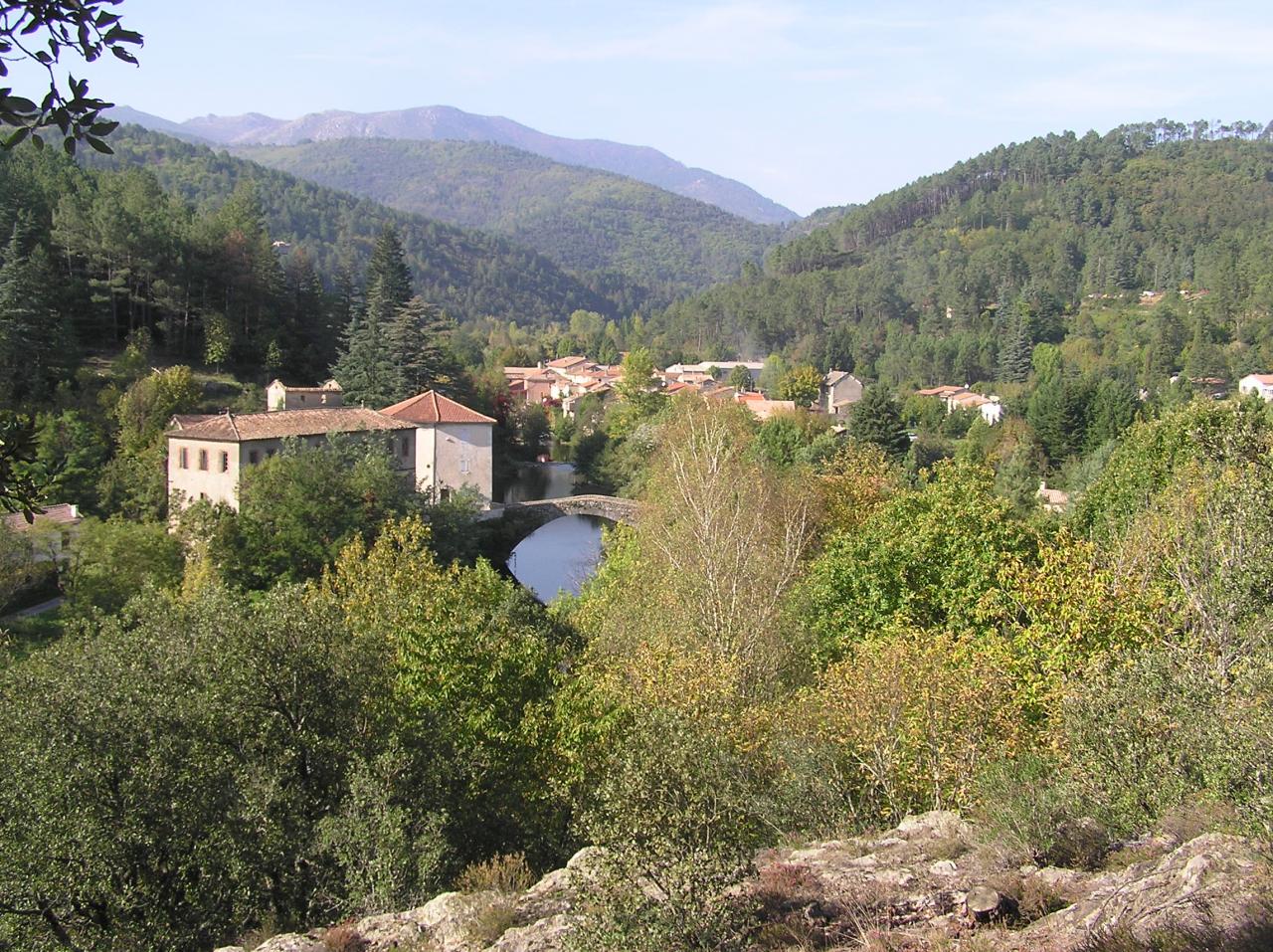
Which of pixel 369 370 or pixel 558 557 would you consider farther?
pixel 369 370

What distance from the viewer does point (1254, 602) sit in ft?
41.4

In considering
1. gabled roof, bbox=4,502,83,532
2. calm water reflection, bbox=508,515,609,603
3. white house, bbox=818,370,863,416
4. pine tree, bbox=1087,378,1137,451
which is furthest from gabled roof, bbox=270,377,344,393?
white house, bbox=818,370,863,416

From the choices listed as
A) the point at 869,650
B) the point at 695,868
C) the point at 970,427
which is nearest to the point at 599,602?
the point at 869,650

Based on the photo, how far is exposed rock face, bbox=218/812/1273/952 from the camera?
670 cm

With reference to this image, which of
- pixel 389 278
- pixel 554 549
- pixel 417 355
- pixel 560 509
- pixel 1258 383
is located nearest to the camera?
pixel 560 509

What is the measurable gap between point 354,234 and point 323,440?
147385mm

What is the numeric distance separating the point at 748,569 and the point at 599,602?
331cm

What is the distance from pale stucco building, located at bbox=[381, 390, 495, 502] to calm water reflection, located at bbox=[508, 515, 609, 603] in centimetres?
330

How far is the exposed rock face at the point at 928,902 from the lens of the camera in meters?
6.70

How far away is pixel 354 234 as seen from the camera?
172125 mm

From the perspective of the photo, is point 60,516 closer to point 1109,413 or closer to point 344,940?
point 344,940

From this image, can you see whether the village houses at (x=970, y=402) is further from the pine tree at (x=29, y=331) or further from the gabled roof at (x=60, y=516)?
the gabled roof at (x=60, y=516)

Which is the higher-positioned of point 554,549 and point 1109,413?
point 1109,413

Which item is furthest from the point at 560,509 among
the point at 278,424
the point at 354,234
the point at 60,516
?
the point at 354,234
